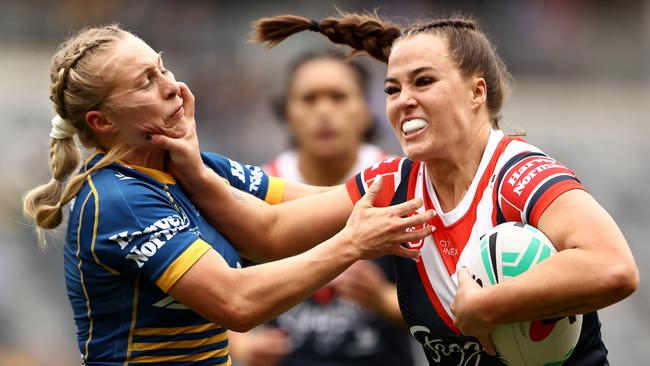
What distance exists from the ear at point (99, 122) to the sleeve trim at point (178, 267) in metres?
0.59

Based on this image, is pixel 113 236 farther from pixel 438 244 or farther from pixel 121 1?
pixel 121 1

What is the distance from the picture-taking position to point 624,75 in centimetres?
1265

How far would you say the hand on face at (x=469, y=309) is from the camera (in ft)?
11.0

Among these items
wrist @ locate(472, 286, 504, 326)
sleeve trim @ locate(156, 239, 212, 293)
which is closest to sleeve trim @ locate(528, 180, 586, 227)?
wrist @ locate(472, 286, 504, 326)

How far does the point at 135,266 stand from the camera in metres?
3.65

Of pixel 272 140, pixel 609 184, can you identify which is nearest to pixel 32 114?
pixel 272 140

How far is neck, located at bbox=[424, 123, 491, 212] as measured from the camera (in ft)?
12.6

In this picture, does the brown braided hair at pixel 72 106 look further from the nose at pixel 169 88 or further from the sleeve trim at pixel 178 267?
the sleeve trim at pixel 178 267

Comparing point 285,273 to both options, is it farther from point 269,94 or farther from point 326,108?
point 269,94

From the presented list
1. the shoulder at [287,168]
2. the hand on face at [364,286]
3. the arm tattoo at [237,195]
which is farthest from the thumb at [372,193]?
the shoulder at [287,168]

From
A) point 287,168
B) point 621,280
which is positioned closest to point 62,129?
point 621,280

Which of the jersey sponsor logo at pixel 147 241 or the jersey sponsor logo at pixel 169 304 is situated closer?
the jersey sponsor logo at pixel 147 241

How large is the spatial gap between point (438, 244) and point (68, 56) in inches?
62.1

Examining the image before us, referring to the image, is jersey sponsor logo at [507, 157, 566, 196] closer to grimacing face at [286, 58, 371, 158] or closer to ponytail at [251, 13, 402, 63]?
ponytail at [251, 13, 402, 63]
